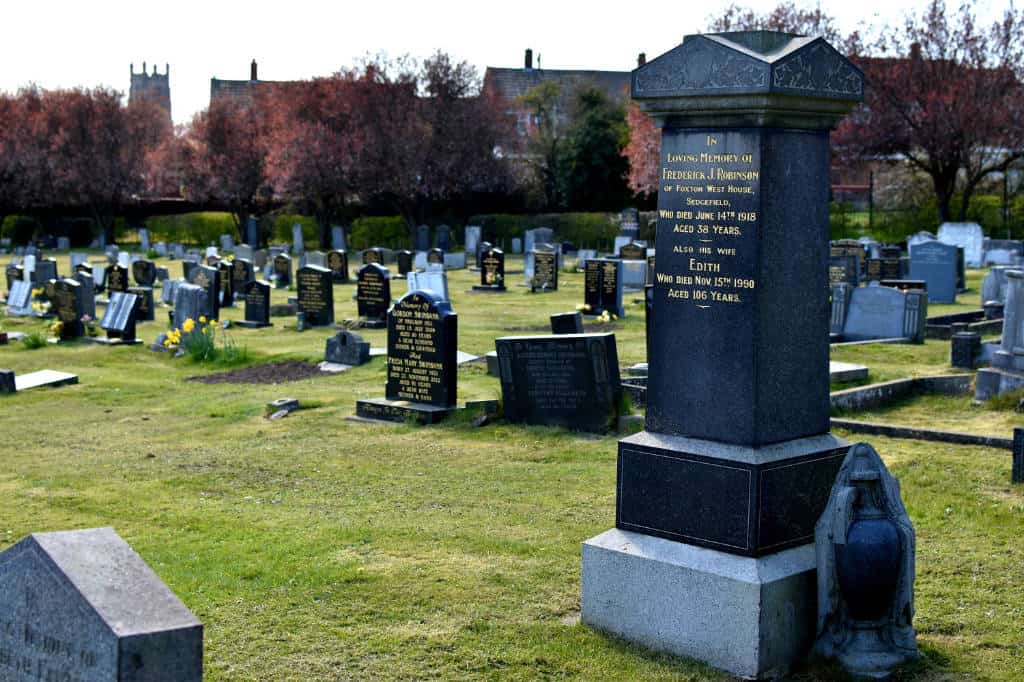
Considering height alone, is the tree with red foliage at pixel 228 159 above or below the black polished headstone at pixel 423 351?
above

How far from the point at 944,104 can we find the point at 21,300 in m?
29.9

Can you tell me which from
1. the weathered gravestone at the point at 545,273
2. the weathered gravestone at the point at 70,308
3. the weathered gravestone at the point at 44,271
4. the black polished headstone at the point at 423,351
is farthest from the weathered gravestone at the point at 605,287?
→ the weathered gravestone at the point at 44,271

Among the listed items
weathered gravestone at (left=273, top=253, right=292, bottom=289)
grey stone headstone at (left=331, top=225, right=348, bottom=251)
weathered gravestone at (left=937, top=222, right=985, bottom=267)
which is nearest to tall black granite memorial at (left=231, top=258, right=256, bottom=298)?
weathered gravestone at (left=273, top=253, right=292, bottom=289)

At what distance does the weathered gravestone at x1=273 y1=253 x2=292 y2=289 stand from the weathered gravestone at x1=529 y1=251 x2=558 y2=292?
640cm

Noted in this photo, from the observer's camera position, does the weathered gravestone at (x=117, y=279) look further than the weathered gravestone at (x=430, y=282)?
Yes

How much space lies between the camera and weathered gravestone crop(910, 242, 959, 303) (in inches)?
1047

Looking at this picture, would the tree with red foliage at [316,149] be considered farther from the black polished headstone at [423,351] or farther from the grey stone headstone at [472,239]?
the black polished headstone at [423,351]

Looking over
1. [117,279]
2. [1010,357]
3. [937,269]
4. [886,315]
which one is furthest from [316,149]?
[1010,357]

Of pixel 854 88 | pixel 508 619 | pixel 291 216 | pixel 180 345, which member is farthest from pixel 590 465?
pixel 291 216

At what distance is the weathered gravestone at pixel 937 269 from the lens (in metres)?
26.6

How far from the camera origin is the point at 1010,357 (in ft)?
44.7

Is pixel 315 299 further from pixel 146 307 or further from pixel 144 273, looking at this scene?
pixel 144 273

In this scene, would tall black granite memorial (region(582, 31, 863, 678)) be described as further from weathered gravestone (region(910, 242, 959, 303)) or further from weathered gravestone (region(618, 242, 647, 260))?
weathered gravestone (region(618, 242, 647, 260))

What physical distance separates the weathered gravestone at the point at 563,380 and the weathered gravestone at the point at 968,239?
1132 inches
